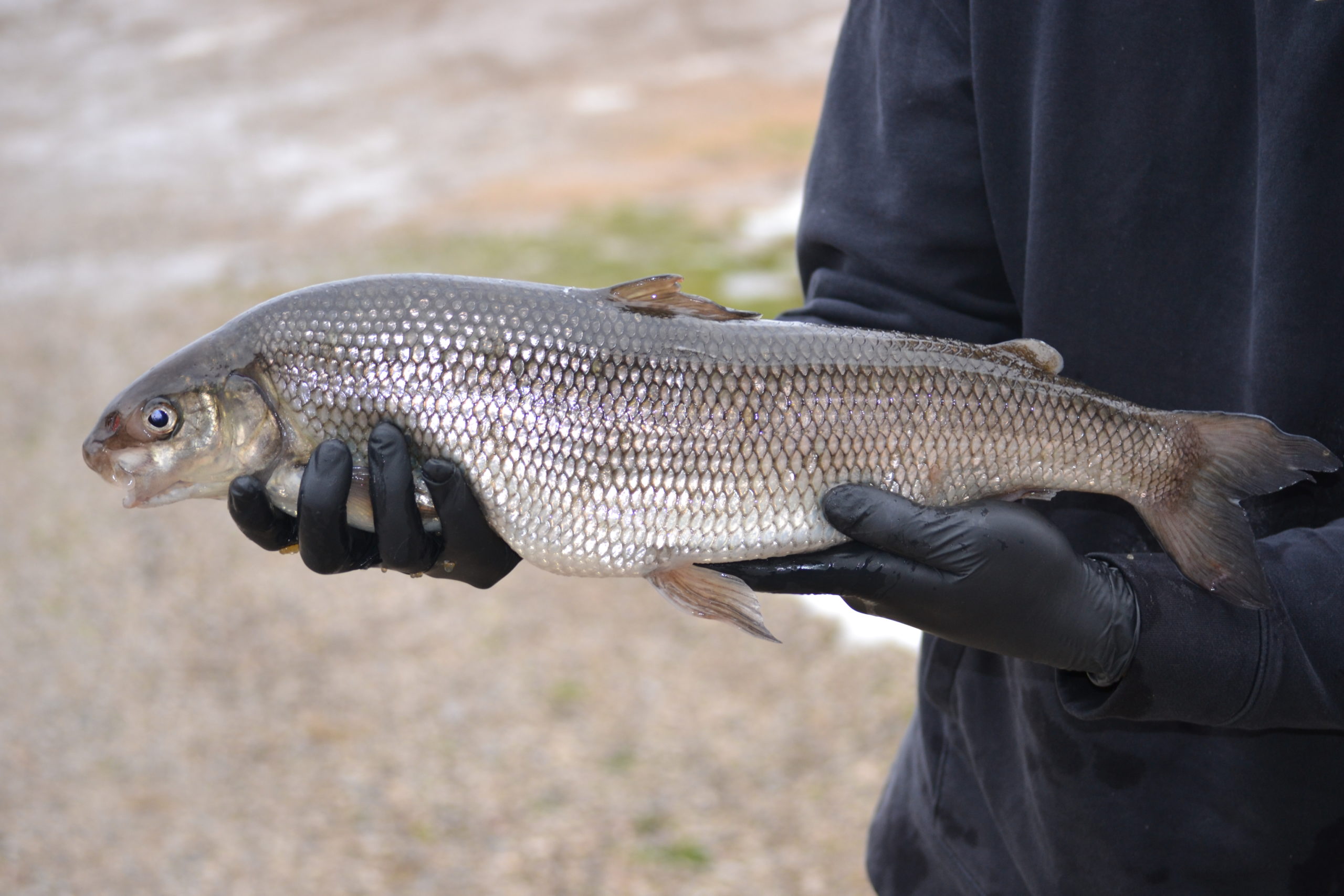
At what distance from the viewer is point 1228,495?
2.36 metres

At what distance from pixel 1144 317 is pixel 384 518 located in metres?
1.65

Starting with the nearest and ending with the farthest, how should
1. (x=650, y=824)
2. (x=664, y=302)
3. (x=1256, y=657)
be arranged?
(x=1256, y=657)
(x=664, y=302)
(x=650, y=824)

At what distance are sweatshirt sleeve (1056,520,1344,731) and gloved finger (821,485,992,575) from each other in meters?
0.37

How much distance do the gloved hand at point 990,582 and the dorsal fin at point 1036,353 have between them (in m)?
0.32

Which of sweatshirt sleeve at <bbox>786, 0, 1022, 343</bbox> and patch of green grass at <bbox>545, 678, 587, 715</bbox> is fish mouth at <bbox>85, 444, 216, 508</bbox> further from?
patch of green grass at <bbox>545, 678, 587, 715</bbox>

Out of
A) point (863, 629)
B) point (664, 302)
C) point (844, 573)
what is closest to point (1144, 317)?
point (844, 573)

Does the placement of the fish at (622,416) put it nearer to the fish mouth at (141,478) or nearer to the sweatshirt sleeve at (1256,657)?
the fish mouth at (141,478)

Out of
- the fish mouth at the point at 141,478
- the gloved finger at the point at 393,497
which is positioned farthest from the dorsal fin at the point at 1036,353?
the fish mouth at the point at 141,478

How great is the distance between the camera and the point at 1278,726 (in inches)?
85.0

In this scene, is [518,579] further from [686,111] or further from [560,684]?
[686,111]

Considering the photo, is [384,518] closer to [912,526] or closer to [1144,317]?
[912,526]

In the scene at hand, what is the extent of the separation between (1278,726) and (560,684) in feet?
16.3

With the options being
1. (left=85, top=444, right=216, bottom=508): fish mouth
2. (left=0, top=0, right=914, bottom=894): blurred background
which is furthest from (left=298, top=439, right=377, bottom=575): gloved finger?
(left=0, top=0, right=914, bottom=894): blurred background

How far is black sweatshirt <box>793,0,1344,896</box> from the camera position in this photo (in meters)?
2.12
